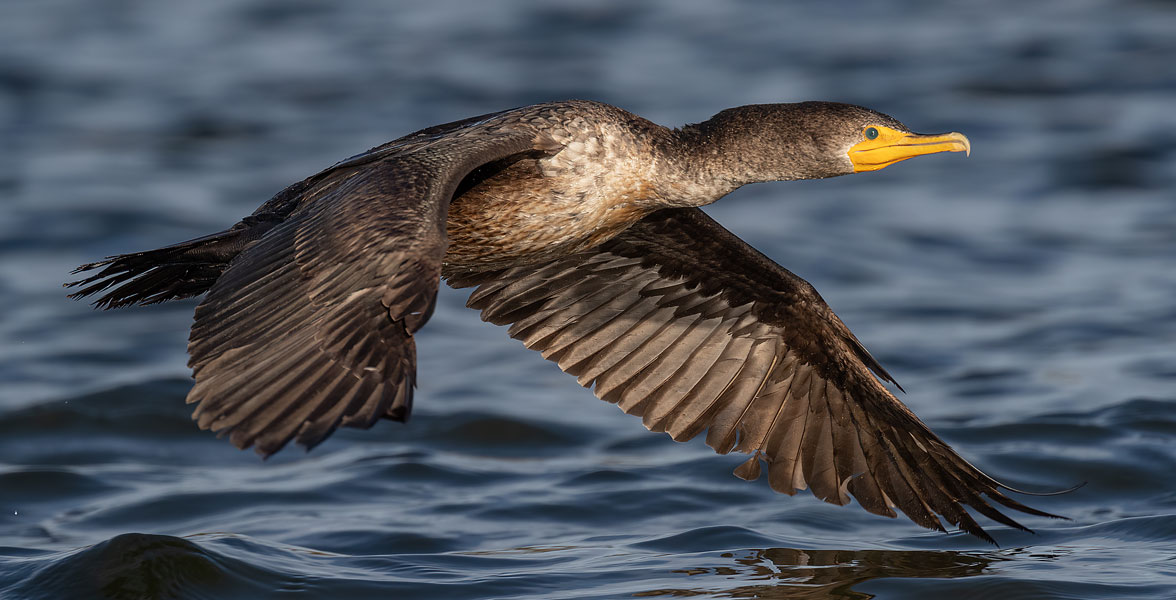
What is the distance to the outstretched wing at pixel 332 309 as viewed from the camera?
444 cm

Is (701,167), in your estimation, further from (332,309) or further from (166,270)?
(166,270)

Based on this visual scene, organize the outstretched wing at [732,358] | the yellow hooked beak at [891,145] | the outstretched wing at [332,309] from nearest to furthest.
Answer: the outstretched wing at [332,309] < the yellow hooked beak at [891,145] < the outstretched wing at [732,358]

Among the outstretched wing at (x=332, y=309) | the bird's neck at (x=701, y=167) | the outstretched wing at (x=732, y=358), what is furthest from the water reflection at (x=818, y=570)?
the outstretched wing at (x=332, y=309)

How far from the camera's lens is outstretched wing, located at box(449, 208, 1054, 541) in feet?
21.2

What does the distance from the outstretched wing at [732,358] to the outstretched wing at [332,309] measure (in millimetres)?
1546

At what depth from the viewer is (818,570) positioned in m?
6.38

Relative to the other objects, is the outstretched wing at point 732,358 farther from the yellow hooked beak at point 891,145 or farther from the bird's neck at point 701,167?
the yellow hooked beak at point 891,145

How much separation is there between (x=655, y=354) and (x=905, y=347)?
128 inches

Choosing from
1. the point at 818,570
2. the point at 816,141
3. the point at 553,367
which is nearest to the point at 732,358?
the point at 818,570

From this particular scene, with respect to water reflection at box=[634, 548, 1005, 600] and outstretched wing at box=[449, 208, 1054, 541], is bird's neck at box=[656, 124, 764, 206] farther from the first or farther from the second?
water reflection at box=[634, 548, 1005, 600]

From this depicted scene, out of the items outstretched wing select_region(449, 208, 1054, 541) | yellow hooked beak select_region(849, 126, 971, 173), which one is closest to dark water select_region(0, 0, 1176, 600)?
outstretched wing select_region(449, 208, 1054, 541)

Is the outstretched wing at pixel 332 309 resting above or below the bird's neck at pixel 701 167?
below

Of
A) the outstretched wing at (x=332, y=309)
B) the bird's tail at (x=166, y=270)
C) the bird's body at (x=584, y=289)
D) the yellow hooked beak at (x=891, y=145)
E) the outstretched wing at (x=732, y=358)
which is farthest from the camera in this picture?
the outstretched wing at (x=732, y=358)

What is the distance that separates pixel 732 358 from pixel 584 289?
76 centimetres
